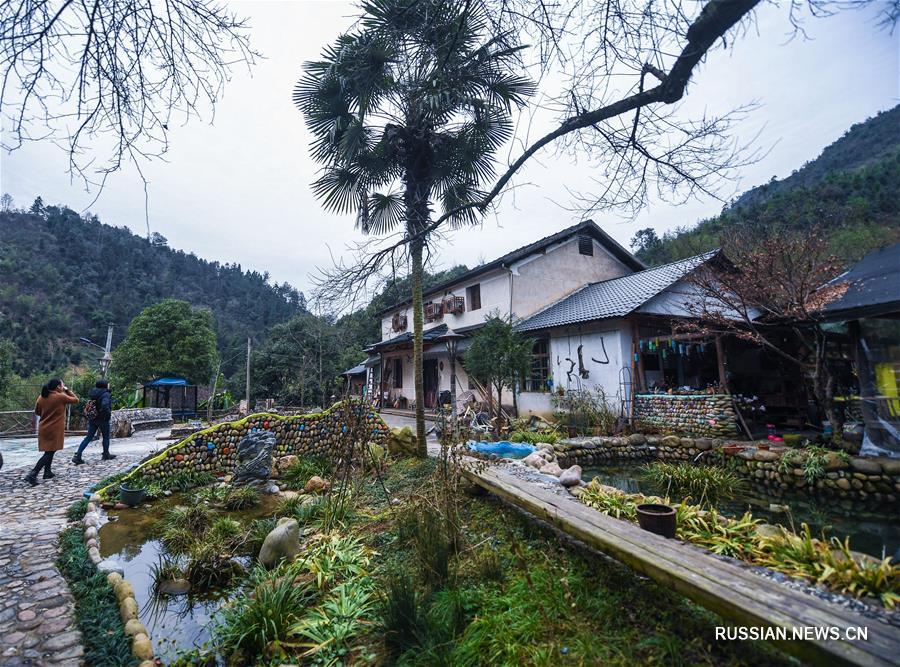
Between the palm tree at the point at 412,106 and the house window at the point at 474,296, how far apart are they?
26.7 ft

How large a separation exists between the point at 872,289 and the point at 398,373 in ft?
59.5

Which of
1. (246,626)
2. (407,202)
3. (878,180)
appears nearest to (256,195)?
(407,202)

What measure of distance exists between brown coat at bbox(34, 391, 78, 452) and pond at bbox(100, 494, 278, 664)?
2.09 meters

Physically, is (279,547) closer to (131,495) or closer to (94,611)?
(94,611)

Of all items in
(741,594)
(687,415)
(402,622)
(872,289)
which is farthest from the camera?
(687,415)

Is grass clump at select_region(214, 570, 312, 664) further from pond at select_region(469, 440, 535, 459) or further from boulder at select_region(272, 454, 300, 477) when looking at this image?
pond at select_region(469, 440, 535, 459)

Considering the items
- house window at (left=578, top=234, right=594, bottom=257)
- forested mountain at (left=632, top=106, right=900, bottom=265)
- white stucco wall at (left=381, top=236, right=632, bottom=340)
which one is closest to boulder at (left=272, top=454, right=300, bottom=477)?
white stucco wall at (left=381, top=236, right=632, bottom=340)

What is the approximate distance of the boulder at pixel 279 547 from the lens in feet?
12.1

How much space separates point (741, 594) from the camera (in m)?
2.02

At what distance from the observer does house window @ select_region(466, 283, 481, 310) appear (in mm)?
16406

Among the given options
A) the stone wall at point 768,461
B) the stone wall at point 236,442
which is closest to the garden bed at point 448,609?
the stone wall at point 236,442

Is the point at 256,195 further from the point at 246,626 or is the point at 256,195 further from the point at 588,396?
the point at 588,396

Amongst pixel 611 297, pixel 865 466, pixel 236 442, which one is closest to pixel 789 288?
pixel 865 466

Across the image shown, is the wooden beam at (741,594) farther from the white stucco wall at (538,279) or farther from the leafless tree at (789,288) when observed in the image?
the white stucco wall at (538,279)
